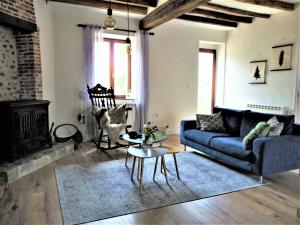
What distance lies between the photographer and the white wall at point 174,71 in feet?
19.6

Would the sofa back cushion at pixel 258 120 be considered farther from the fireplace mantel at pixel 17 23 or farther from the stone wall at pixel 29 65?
the fireplace mantel at pixel 17 23

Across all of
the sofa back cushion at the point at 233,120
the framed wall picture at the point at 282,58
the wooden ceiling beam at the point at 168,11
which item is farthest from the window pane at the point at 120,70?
the framed wall picture at the point at 282,58

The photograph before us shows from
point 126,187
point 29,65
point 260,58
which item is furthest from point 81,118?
point 260,58

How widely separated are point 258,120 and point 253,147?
91 cm

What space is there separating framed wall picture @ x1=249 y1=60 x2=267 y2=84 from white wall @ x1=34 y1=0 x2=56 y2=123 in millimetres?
4640

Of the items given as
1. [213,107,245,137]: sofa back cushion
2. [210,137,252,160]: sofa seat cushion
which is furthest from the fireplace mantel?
[213,107,245,137]: sofa back cushion

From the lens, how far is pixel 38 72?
4.07m

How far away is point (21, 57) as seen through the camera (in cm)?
398

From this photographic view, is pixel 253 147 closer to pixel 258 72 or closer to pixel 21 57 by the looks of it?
pixel 258 72

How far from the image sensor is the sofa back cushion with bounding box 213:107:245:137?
4199 millimetres

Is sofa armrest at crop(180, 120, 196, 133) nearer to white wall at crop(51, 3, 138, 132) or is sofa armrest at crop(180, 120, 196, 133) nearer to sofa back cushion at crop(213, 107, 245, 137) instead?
sofa back cushion at crop(213, 107, 245, 137)

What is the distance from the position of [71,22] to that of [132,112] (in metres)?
2.32

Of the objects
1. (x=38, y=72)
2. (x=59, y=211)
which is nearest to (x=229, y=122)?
(x=59, y=211)

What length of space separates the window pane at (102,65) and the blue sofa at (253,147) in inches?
90.1
